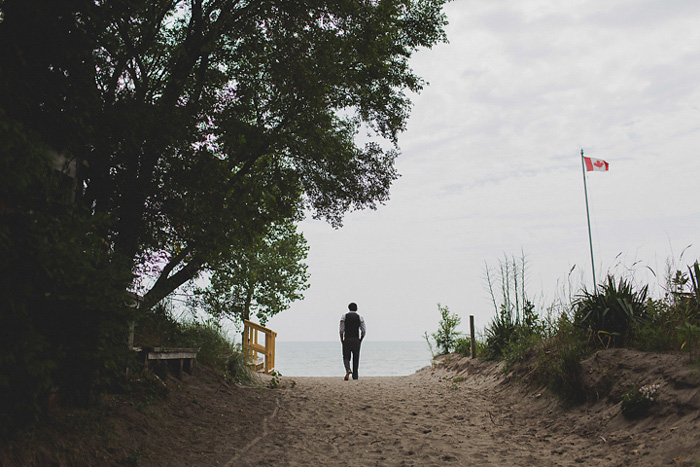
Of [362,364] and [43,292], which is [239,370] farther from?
[362,364]

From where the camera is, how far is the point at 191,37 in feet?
28.4

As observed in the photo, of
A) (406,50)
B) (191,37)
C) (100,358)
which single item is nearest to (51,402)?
(100,358)

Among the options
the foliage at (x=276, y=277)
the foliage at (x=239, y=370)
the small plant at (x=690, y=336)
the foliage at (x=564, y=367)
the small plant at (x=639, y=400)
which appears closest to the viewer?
the small plant at (x=639, y=400)

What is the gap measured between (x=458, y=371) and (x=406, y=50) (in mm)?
8237

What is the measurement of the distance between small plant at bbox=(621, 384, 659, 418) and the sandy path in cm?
47

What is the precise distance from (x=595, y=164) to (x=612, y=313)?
6.59 m

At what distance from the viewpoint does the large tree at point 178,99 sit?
4.70 metres

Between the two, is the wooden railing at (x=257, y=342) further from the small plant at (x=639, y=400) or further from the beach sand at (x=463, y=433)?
the small plant at (x=639, y=400)

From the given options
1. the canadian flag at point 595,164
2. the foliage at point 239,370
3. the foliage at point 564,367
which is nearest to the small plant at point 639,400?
the foliage at point 564,367

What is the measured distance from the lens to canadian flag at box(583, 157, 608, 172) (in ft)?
43.1

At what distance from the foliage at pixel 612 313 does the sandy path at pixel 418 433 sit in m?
1.56

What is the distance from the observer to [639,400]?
581 centimetres

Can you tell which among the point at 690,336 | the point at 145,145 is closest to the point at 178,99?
the point at 145,145

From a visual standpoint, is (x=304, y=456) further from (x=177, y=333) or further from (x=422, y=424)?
(x=177, y=333)
